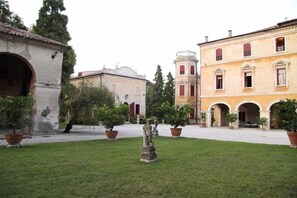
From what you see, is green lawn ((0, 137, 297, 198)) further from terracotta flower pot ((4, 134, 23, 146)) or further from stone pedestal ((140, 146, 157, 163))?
terracotta flower pot ((4, 134, 23, 146))

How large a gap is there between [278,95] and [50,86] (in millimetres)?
20016

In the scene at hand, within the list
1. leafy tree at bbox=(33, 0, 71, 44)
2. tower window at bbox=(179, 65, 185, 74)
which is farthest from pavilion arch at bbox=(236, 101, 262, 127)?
leafy tree at bbox=(33, 0, 71, 44)

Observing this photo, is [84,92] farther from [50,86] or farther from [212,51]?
[212,51]

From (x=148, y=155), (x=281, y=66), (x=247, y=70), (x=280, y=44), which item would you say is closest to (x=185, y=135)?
(x=148, y=155)

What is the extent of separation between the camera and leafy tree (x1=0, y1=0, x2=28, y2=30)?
2247 centimetres

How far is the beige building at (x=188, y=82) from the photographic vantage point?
38.7m

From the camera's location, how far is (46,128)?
15258 millimetres

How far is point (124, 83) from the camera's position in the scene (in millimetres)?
36719

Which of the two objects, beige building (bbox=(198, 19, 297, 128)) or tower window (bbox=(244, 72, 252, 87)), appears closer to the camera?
beige building (bbox=(198, 19, 297, 128))

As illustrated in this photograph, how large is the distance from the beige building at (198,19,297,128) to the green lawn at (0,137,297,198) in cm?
1747

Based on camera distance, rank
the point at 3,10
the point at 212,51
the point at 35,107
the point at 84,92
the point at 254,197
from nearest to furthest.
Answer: the point at 254,197 → the point at 35,107 → the point at 84,92 → the point at 3,10 → the point at 212,51

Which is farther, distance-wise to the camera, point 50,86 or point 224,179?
point 50,86

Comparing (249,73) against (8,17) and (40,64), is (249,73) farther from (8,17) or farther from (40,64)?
(8,17)

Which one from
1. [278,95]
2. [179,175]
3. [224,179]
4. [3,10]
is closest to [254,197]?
[224,179]
